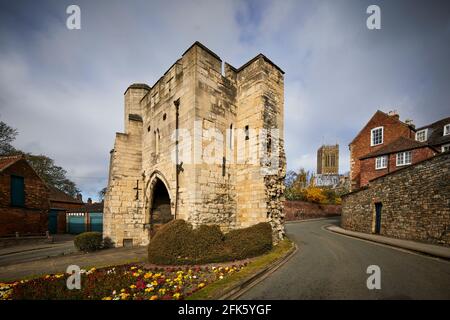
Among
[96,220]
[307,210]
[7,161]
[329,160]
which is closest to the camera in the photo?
[7,161]

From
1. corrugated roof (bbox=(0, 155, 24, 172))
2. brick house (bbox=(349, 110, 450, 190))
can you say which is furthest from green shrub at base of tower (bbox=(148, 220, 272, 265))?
corrugated roof (bbox=(0, 155, 24, 172))

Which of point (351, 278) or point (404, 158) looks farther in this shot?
point (404, 158)

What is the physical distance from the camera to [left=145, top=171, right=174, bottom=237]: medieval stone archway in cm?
1234

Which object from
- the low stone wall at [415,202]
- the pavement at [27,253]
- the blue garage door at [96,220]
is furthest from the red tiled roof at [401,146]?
the blue garage door at [96,220]

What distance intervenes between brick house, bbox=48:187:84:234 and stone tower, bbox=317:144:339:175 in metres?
69.1

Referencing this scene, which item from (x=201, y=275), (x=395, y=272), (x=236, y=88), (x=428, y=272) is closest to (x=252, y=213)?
(x=201, y=275)

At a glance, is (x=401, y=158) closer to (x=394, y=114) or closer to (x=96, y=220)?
(x=394, y=114)

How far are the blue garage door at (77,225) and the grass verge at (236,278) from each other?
90.2 ft

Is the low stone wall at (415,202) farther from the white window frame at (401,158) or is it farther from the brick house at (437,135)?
the brick house at (437,135)

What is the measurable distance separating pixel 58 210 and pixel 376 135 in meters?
39.5

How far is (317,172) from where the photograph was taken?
7519 centimetres

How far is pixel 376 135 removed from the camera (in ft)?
78.6

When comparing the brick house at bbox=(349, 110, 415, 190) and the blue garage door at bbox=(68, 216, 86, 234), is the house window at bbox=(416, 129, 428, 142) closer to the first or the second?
the brick house at bbox=(349, 110, 415, 190)

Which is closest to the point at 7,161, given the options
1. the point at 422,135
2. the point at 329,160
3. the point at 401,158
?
the point at 401,158
